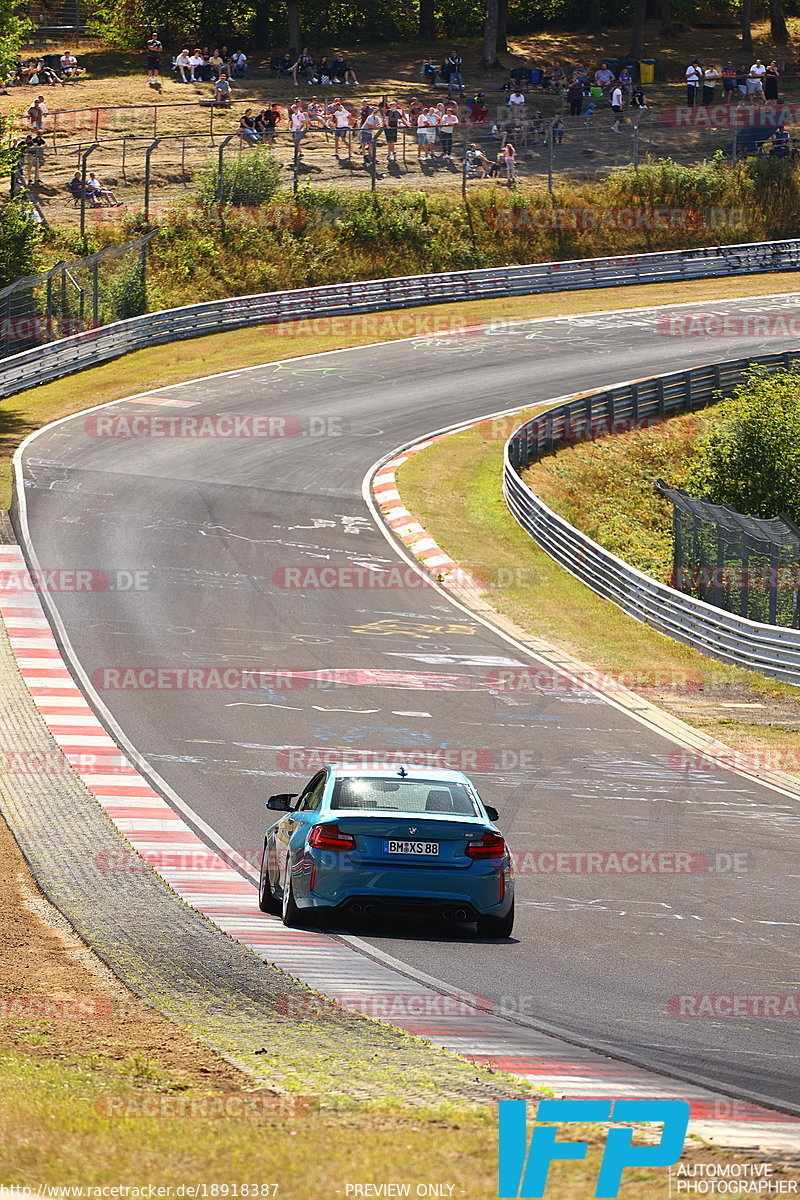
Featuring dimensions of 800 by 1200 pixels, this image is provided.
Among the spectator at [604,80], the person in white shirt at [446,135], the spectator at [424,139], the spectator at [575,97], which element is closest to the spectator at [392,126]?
the spectator at [424,139]

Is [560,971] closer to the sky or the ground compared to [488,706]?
closer to the sky

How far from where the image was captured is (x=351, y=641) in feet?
81.6

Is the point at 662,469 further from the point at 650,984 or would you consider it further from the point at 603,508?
the point at 650,984

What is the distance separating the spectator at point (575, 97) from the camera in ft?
216

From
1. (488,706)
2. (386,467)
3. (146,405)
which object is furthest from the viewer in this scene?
(146,405)

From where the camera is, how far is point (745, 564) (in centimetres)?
2542

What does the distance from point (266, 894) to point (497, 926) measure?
6.72 feet

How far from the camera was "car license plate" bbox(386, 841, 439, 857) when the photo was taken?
Result: 11.1 metres

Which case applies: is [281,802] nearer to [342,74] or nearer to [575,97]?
[575,97]

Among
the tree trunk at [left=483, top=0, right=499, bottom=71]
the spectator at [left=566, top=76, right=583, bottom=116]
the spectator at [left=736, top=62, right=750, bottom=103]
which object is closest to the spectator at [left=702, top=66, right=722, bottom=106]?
the spectator at [left=736, top=62, right=750, bottom=103]

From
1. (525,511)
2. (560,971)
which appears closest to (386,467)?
(525,511)

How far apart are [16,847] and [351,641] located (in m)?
11.4

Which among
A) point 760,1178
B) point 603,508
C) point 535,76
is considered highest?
point 535,76

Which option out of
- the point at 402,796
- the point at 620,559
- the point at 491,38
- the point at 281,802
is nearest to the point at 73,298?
the point at 620,559
